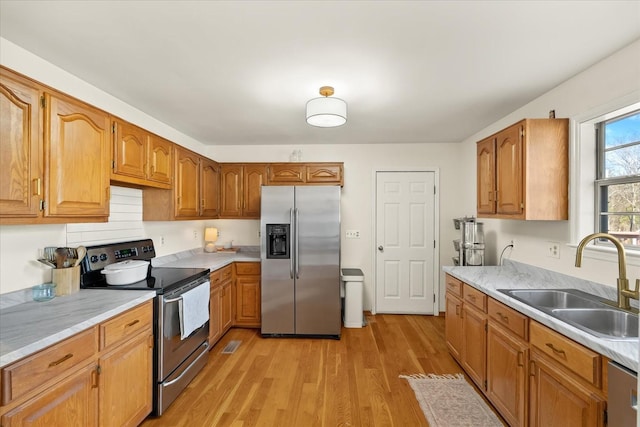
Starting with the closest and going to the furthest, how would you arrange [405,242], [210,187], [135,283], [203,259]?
1. [135,283]
2. [203,259]
3. [210,187]
4. [405,242]

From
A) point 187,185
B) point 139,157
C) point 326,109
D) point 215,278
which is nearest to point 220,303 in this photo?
point 215,278

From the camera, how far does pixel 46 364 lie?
129cm

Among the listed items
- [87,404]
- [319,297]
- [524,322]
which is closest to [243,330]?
[319,297]

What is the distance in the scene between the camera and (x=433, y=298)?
411 cm

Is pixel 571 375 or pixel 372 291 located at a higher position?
pixel 571 375

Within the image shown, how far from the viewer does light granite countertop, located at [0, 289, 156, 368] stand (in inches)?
48.4

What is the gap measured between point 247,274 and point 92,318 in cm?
211

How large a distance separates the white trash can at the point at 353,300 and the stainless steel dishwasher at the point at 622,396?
2.54 meters

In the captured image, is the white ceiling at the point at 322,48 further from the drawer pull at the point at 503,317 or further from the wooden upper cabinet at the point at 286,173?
the drawer pull at the point at 503,317

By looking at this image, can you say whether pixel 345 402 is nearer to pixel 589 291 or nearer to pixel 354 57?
pixel 589 291

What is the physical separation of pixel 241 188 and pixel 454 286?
284cm

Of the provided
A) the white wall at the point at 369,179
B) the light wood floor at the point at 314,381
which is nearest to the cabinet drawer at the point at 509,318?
the white wall at the point at 369,179

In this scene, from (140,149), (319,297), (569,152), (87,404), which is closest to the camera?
(87,404)

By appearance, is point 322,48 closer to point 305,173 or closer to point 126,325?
point 126,325
